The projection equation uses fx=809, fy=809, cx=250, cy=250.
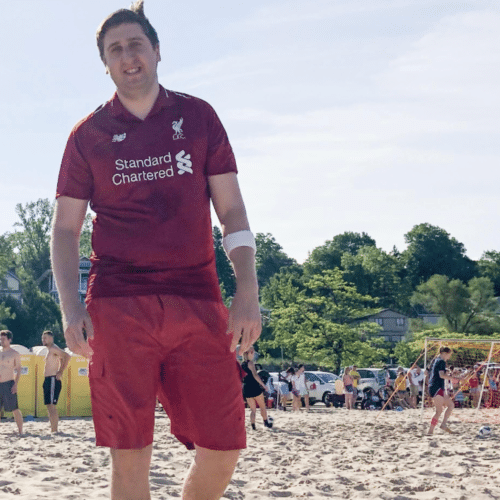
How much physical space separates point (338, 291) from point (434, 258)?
38431 millimetres

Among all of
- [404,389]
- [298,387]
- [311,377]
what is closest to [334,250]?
[311,377]

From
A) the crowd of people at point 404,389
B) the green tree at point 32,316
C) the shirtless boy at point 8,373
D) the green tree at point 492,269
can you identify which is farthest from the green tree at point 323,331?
the green tree at point 492,269

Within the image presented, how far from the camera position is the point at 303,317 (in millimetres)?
47438

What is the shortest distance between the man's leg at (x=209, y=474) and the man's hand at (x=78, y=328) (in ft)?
1.76

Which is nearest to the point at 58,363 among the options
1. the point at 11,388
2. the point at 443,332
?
the point at 11,388

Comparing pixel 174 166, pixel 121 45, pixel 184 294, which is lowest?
pixel 184 294

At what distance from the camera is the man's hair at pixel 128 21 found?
2.82m

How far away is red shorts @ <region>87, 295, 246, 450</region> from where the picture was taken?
2658mm

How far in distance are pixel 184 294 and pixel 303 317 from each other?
4500 cm

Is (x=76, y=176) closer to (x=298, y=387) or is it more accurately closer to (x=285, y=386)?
(x=298, y=387)

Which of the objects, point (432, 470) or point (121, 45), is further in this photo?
point (432, 470)

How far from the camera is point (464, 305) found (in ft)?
211

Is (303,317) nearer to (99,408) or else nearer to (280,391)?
(280,391)

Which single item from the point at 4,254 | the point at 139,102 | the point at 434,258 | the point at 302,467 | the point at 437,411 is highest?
the point at 434,258
